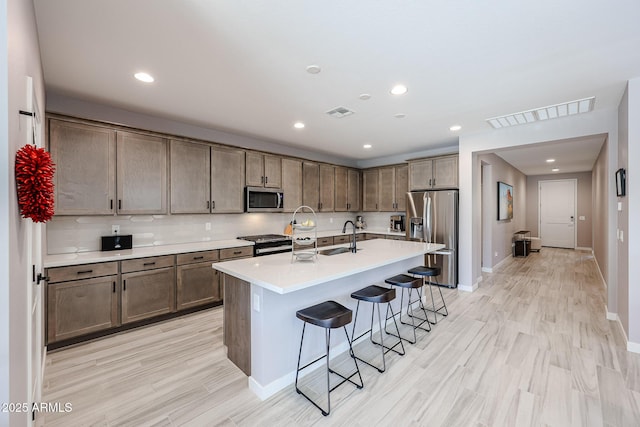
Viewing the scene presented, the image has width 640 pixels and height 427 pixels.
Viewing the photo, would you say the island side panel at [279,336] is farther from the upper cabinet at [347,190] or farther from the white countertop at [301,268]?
the upper cabinet at [347,190]

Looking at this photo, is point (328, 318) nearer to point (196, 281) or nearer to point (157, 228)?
point (196, 281)

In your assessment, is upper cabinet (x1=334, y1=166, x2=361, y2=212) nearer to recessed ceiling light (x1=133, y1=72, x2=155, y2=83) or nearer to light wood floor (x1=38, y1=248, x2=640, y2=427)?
light wood floor (x1=38, y1=248, x2=640, y2=427)

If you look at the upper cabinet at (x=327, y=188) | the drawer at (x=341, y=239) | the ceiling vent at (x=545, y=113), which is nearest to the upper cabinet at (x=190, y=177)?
the upper cabinet at (x=327, y=188)

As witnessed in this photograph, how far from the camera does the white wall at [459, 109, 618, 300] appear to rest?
346 cm

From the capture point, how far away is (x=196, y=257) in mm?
3664

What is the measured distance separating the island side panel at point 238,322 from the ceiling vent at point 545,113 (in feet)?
12.5

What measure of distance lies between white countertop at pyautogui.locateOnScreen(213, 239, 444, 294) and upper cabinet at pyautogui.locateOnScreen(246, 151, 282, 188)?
215 centimetres

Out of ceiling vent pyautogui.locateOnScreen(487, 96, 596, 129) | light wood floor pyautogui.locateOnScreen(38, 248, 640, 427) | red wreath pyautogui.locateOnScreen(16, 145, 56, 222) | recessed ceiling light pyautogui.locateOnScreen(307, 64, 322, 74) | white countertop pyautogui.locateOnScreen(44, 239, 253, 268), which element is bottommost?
light wood floor pyautogui.locateOnScreen(38, 248, 640, 427)

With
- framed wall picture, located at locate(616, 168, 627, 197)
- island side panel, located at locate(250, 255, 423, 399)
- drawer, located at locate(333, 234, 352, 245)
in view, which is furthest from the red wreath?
drawer, located at locate(333, 234, 352, 245)

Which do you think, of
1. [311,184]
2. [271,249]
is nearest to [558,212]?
[311,184]

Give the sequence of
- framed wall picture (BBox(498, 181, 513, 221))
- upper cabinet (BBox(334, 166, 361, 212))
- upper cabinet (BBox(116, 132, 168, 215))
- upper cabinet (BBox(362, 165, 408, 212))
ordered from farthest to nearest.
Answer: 1. framed wall picture (BBox(498, 181, 513, 221))
2. upper cabinet (BBox(334, 166, 361, 212))
3. upper cabinet (BBox(362, 165, 408, 212))
4. upper cabinet (BBox(116, 132, 168, 215))

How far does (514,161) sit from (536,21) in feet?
20.3

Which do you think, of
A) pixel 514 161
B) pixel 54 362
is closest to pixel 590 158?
pixel 514 161

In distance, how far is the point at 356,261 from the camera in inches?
101
